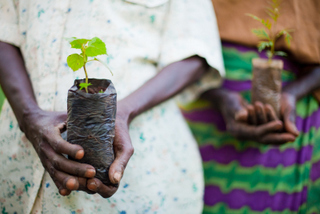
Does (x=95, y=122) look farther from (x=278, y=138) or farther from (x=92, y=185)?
(x=278, y=138)

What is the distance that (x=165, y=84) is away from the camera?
1319 mm

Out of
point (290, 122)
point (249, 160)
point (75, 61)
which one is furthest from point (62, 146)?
point (249, 160)

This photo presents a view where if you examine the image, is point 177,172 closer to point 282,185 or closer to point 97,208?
point 97,208

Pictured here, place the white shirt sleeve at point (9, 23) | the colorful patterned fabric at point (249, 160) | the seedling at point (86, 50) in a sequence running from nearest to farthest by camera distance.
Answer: the seedling at point (86, 50), the white shirt sleeve at point (9, 23), the colorful patterned fabric at point (249, 160)

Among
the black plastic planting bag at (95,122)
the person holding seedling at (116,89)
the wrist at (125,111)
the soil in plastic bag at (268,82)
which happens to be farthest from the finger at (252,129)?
the black plastic planting bag at (95,122)

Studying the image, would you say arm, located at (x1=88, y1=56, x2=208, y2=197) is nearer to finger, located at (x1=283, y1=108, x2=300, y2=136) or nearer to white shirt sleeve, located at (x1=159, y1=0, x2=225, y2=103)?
white shirt sleeve, located at (x1=159, y1=0, x2=225, y2=103)

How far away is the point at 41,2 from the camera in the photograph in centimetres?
127

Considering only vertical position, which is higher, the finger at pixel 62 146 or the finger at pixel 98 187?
the finger at pixel 62 146

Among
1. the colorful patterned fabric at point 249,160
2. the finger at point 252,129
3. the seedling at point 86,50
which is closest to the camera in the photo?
the seedling at point 86,50

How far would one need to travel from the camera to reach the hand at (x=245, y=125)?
1.60 meters

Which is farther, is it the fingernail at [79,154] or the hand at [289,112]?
the hand at [289,112]

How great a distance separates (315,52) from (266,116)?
21.7 inches

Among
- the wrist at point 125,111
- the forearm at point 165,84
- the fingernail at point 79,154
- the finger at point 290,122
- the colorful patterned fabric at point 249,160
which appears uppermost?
the forearm at point 165,84

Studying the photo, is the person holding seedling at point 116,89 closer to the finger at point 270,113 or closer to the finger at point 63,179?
the finger at point 63,179
